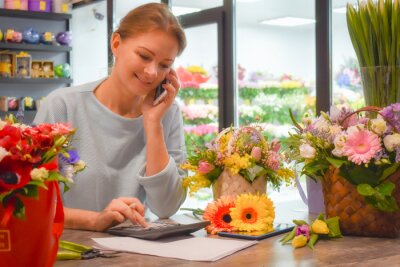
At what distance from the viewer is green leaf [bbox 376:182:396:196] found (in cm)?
156

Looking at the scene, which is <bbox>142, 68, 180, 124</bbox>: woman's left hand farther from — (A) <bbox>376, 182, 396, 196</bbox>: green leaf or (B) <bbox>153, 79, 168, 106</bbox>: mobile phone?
(A) <bbox>376, 182, 396, 196</bbox>: green leaf

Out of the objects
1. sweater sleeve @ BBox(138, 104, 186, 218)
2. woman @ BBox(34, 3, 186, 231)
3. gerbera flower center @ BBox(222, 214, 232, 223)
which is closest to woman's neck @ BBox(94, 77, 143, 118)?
woman @ BBox(34, 3, 186, 231)

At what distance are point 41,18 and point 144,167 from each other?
4829 mm

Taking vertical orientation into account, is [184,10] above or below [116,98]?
above

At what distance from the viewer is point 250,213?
166 cm

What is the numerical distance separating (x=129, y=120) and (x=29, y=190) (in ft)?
3.90

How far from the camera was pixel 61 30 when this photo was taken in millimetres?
6789

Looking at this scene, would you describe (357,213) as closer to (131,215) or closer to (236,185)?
(236,185)

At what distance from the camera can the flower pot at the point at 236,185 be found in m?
1.74

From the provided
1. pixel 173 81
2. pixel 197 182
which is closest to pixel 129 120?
pixel 173 81

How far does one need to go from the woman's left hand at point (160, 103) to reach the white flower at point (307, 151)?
0.63 meters

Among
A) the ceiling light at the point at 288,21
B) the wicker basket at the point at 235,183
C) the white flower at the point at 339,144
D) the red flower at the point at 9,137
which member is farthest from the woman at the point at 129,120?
the ceiling light at the point at 288,21

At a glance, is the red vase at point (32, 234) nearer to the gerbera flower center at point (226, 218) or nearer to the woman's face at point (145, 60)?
the gerbera flower center at point (226, 218)

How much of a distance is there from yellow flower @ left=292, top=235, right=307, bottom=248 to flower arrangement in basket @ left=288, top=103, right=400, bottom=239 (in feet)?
0.71
